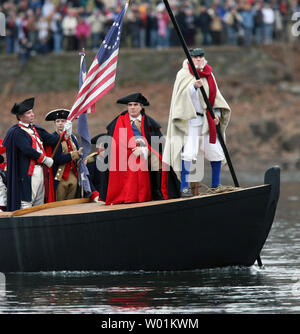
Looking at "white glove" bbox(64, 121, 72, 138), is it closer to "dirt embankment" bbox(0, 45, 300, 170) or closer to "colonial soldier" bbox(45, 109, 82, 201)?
"colonial soldier" bbox(45, 109, 82, 201)

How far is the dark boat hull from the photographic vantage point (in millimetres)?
14250

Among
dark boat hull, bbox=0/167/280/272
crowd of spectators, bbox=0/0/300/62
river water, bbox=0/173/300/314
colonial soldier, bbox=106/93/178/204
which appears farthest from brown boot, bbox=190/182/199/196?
crowd of spectators, bbox=0/0/300/62

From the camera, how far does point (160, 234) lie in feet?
47.5

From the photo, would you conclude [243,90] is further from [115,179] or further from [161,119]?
[115,179]

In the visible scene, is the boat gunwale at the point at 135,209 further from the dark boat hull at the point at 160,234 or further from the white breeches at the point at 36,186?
the white breeches at the point at 36,186

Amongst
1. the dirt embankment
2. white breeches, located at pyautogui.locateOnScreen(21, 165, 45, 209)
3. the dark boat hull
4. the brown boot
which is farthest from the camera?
the dirt embankment

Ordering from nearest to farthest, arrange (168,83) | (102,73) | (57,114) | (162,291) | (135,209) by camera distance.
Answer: (162,291) → (135,209) → (102,73) → (57,114) → (168,83)

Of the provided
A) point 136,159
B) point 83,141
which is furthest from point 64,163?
point 136,159

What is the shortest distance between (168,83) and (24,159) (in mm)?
24270

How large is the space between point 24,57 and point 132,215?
26.2 meters

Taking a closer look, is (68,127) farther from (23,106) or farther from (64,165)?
(64,165)

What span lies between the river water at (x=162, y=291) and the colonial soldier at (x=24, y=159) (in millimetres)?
1059

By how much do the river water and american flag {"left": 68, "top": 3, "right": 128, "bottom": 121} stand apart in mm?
2228

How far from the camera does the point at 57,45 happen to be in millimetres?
39375
